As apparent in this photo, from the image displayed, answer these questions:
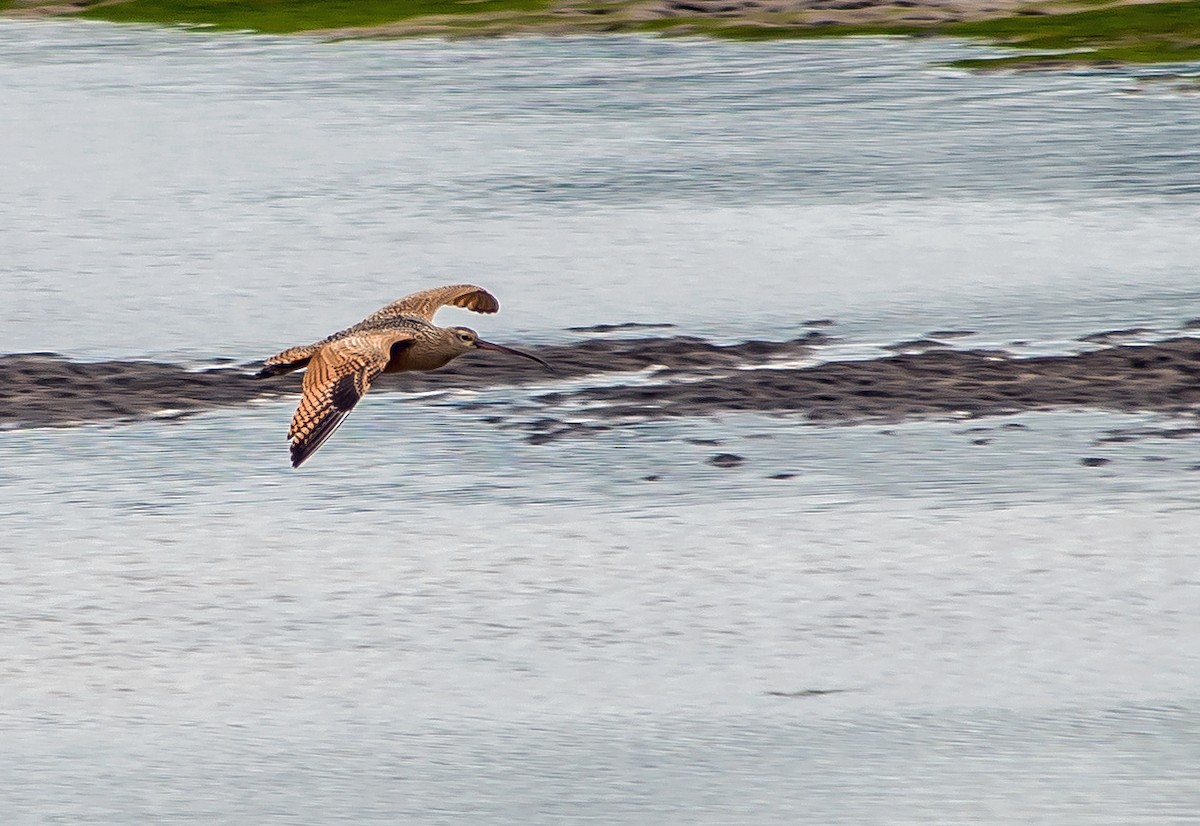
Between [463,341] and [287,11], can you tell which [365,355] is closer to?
[463,341]

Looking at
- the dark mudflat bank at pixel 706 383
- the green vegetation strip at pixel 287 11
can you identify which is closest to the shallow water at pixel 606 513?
the dark mudflat bank at pixel 706 383

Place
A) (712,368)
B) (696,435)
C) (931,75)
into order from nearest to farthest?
(696,435), (712,368), (931,75)

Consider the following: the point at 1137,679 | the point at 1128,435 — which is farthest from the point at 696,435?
the point at 1137,679

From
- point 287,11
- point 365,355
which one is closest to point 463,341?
point 365,355

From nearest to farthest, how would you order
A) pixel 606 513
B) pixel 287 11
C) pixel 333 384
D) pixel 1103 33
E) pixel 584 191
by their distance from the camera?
pixel 333 384 → pixel 606 513 → pixel 584 191 → pixel 1103 33 → pixel 287 11

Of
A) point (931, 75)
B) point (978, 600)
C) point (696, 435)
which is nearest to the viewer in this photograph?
point (978, 600)

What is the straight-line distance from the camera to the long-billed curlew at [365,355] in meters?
5.46

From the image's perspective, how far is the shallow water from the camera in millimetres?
4250

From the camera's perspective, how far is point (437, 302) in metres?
6.64

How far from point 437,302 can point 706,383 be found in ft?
2.67

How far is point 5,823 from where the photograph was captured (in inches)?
159

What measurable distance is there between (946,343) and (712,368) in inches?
28.7

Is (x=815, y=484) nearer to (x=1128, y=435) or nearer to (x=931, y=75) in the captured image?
(x=1128, y=435)

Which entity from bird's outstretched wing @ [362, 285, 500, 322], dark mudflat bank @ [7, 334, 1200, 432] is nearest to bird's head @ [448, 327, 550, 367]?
→ bird's outstretched wing @ [362, 285, 500, 322]
